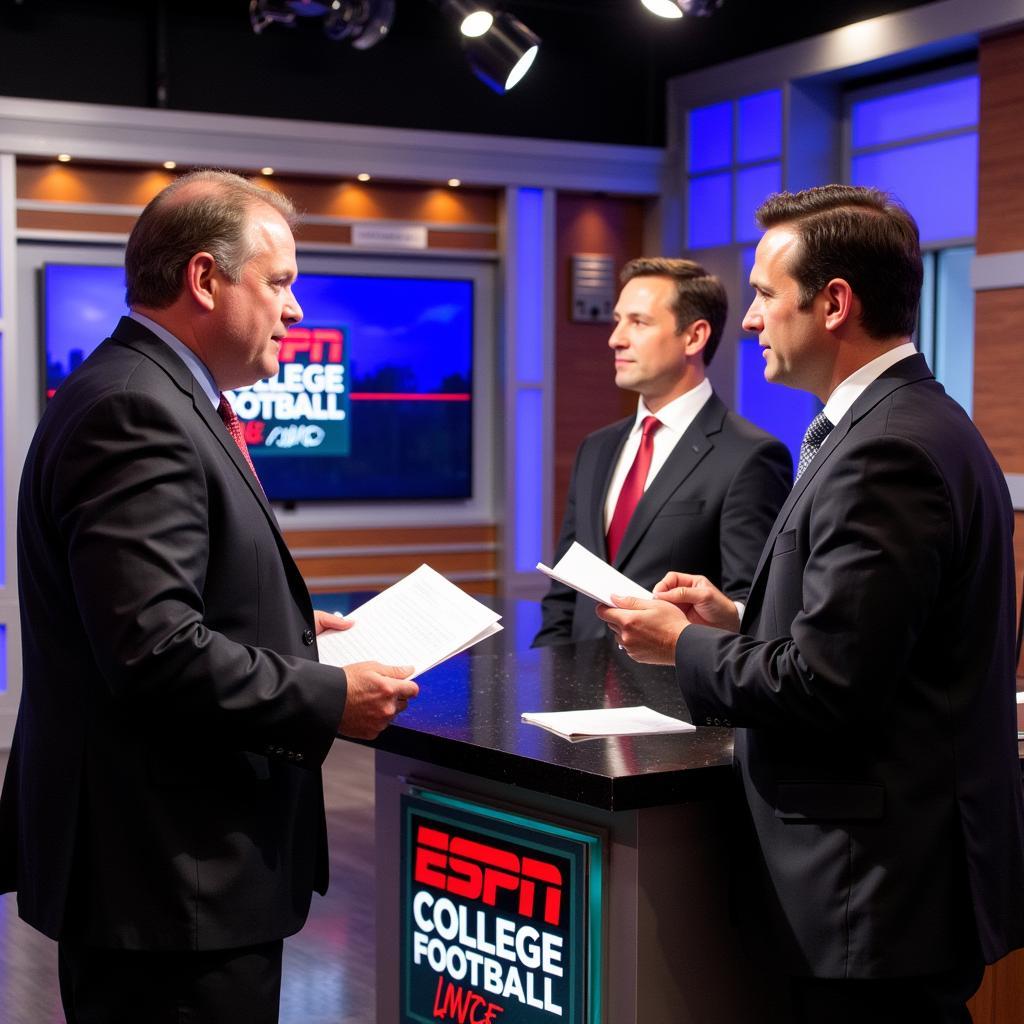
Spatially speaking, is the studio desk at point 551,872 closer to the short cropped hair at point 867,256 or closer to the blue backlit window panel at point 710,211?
the short cropped hair at point 867,256

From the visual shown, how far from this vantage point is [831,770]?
183 centimetres

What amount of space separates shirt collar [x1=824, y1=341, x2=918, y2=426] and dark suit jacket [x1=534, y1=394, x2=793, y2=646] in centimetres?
134

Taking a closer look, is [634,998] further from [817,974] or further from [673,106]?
[673,106]

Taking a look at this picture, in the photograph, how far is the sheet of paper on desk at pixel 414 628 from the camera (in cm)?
207

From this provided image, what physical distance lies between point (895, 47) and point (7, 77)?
3920 mm

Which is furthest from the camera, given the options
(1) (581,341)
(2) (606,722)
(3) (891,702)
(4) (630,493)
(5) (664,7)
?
(1) (581,341)

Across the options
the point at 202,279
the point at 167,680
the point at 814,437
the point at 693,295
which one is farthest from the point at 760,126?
the point at 167,680

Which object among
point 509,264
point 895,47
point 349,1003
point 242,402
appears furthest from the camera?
point 509,264

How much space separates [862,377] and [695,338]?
5.97 ft

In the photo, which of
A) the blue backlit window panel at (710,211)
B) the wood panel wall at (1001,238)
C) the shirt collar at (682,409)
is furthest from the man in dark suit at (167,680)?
the blue backlit window panel at (710,211)

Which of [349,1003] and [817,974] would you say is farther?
[349,1003]

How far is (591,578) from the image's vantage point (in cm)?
228

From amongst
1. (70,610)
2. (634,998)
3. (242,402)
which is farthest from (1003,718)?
(242,402)

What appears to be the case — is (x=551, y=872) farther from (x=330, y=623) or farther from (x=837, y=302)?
(x=837, y=302)
